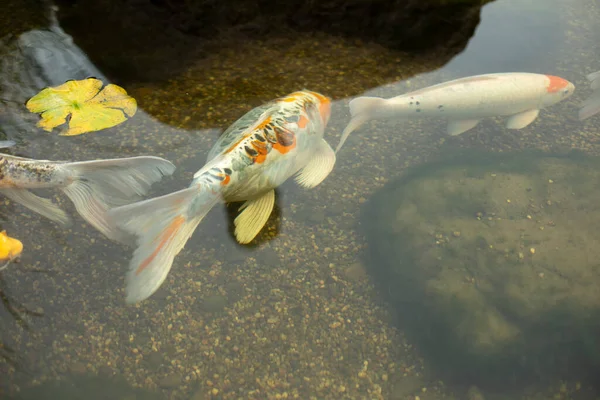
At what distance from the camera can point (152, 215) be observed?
1.97m

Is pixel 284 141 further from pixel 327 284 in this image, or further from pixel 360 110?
pixel 327 284

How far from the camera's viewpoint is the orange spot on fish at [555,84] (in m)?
3.12

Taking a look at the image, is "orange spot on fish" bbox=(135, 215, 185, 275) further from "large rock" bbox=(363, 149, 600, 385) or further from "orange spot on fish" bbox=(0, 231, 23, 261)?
"large rock" bbox=(363, 149, 600, 385)

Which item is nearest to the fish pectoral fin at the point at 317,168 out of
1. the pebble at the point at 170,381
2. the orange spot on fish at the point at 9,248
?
the pebble at the point at 170,381

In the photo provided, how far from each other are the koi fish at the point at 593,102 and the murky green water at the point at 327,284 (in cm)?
10

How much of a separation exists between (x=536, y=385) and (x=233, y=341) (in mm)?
1310

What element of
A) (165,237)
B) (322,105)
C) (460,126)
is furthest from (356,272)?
(460,126)

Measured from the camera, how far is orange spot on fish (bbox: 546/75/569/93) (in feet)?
10.2

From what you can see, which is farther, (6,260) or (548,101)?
(548,101)

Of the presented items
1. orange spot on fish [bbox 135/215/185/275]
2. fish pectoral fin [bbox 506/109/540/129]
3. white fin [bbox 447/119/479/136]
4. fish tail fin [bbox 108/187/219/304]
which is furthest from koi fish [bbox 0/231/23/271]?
fish pectoral fin [bbox 506/109/540/129]

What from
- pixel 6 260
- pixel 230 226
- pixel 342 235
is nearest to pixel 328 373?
pixel 342 235

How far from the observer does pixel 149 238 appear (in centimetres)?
196

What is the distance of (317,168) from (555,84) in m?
1.66

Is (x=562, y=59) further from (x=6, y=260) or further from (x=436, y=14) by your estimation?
(x=6, y=260)
